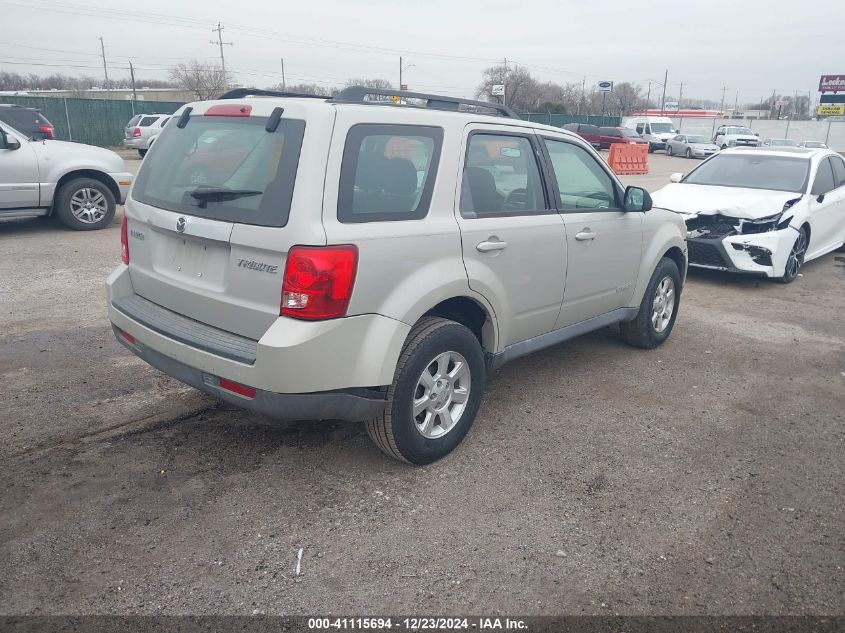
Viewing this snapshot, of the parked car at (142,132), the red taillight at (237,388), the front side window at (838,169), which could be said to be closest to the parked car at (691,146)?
the parked car at (142,132)

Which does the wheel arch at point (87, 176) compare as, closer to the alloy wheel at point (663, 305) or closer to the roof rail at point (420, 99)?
the roof rail at point (420, 99)

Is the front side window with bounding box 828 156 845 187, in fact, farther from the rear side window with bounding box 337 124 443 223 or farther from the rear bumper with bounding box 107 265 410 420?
the rear bumper with bounding box 107 265 410 420

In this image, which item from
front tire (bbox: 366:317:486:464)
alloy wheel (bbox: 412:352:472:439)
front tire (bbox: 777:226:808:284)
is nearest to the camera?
front tire (bbox: 366:317:486:464)

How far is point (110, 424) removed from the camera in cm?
416

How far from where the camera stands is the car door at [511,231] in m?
3.82

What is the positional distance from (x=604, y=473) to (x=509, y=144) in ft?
6.73

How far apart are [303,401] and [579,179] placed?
2.67m

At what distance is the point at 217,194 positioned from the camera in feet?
10.9

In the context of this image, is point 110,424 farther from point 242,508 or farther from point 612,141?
point 612,141

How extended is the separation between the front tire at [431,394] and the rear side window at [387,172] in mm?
630

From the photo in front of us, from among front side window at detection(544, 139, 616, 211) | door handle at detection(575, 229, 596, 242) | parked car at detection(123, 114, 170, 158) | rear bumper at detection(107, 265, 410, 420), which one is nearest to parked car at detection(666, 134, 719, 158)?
parked car at detection(123, 114, 170, 158)

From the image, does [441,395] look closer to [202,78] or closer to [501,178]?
[501,178]

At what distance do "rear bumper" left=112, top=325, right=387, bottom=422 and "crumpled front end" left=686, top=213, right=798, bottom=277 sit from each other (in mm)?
6186

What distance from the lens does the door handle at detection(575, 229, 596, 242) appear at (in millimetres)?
4569
